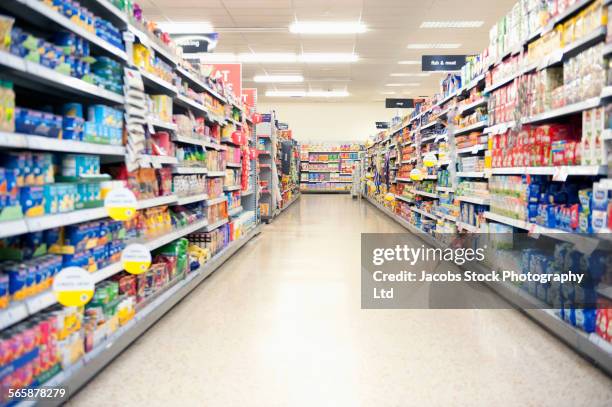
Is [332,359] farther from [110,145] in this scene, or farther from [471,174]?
[471,174]

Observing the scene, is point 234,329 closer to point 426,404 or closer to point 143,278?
point 143,278

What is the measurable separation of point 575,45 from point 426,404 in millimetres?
2283

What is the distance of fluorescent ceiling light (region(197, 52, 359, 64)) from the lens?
12531 mm

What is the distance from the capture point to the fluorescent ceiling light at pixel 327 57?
12.5 metres

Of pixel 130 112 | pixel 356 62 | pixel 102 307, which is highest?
pixel 356 62

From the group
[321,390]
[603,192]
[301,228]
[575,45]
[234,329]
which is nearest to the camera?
[321,390]

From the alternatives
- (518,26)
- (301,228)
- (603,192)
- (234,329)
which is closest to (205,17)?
(301,228)

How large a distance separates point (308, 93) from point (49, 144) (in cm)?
1723

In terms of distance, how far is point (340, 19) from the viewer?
962cm

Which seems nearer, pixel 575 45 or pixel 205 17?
pixel 575 45

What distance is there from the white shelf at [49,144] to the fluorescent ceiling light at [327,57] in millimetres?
10384

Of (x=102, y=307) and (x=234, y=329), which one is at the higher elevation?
(x=102, y=307)

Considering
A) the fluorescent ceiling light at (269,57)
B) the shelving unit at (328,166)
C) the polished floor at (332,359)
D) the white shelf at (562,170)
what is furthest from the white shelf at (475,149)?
the shelving unit at (328,166)

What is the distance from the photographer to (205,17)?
9.52 m
